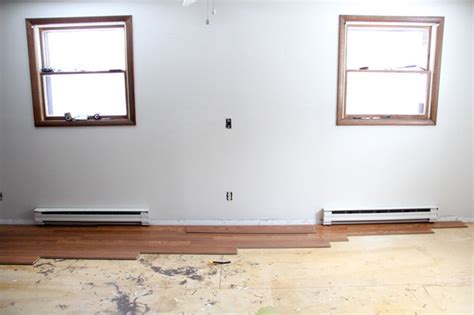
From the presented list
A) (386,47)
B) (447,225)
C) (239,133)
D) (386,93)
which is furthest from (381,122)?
(239,133)

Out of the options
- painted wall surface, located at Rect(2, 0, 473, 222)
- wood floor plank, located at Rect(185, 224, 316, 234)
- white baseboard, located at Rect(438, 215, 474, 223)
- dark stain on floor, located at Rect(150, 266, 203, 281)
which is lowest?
dark stain on floor, located at Rect(150, 266, 203, 281)

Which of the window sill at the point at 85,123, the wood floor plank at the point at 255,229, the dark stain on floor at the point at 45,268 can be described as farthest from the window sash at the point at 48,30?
the dark stain on floor at the point at 45,268

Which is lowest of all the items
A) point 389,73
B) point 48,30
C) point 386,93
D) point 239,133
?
point 239,133

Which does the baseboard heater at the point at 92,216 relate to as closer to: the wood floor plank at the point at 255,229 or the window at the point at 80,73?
the wood floor plank at the point at 255,229

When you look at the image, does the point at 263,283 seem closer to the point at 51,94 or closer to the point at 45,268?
the point at 45,268

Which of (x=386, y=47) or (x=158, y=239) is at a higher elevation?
(x=386, y=47)

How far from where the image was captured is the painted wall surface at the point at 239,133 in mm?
3393

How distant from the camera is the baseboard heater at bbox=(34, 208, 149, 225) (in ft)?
11.8

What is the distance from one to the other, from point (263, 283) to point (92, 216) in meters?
2.27

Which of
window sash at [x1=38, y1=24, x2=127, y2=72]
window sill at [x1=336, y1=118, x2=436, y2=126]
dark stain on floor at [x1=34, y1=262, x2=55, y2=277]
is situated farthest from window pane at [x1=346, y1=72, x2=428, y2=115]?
dark stain on floor at [x1=34, y1=262, x2=55, y2=277]

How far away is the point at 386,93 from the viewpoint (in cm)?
360

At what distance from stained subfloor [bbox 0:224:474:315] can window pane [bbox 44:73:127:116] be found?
5.64 ft

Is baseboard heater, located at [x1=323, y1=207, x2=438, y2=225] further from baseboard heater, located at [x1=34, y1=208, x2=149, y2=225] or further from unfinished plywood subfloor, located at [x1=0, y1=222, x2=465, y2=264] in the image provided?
baseboard heater, located at [x1=34, y1=208, x2=149, y2=225]

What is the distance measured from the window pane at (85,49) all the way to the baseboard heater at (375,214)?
117 inches
